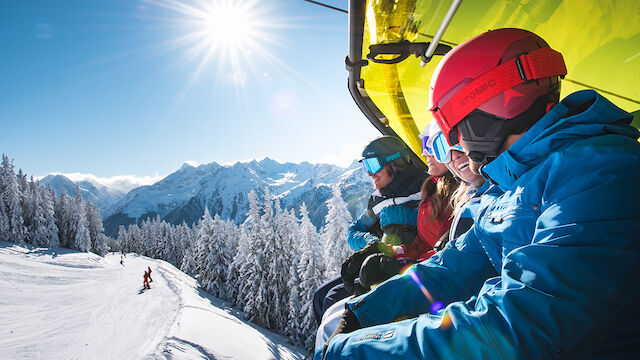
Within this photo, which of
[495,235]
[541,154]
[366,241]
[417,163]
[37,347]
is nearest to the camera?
[541,154]

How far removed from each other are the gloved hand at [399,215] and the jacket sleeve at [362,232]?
1.66 ft

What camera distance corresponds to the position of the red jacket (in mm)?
3494

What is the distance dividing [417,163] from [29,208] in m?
75.0

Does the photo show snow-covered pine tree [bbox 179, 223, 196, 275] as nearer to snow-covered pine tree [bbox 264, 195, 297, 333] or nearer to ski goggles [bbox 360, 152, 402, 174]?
snow-covered pine tree [bbox 264, 195, 297, 333]

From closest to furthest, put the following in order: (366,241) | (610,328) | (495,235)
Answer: (610,328) < (495,235) < (366,241)

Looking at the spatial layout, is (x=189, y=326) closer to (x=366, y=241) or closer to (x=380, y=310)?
(x=366, y=241)

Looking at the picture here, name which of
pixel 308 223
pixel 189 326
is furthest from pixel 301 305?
pixel 189 326

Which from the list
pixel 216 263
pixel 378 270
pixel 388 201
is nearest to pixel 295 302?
pixel 216 263

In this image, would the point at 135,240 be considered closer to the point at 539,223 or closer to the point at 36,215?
the point at 36,215

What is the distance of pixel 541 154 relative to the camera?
127 cm

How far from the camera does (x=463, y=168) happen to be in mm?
2713

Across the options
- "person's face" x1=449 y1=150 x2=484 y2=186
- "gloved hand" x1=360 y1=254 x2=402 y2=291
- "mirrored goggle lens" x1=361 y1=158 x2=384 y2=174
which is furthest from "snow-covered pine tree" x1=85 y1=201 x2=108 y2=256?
"person's face" x1=449 y1=150 x2=484 y2=186

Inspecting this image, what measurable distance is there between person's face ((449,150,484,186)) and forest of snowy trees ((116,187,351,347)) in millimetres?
19210

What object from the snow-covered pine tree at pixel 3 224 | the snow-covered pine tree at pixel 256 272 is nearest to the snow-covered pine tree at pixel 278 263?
the snow-covered pine tree at pixel 256 272
